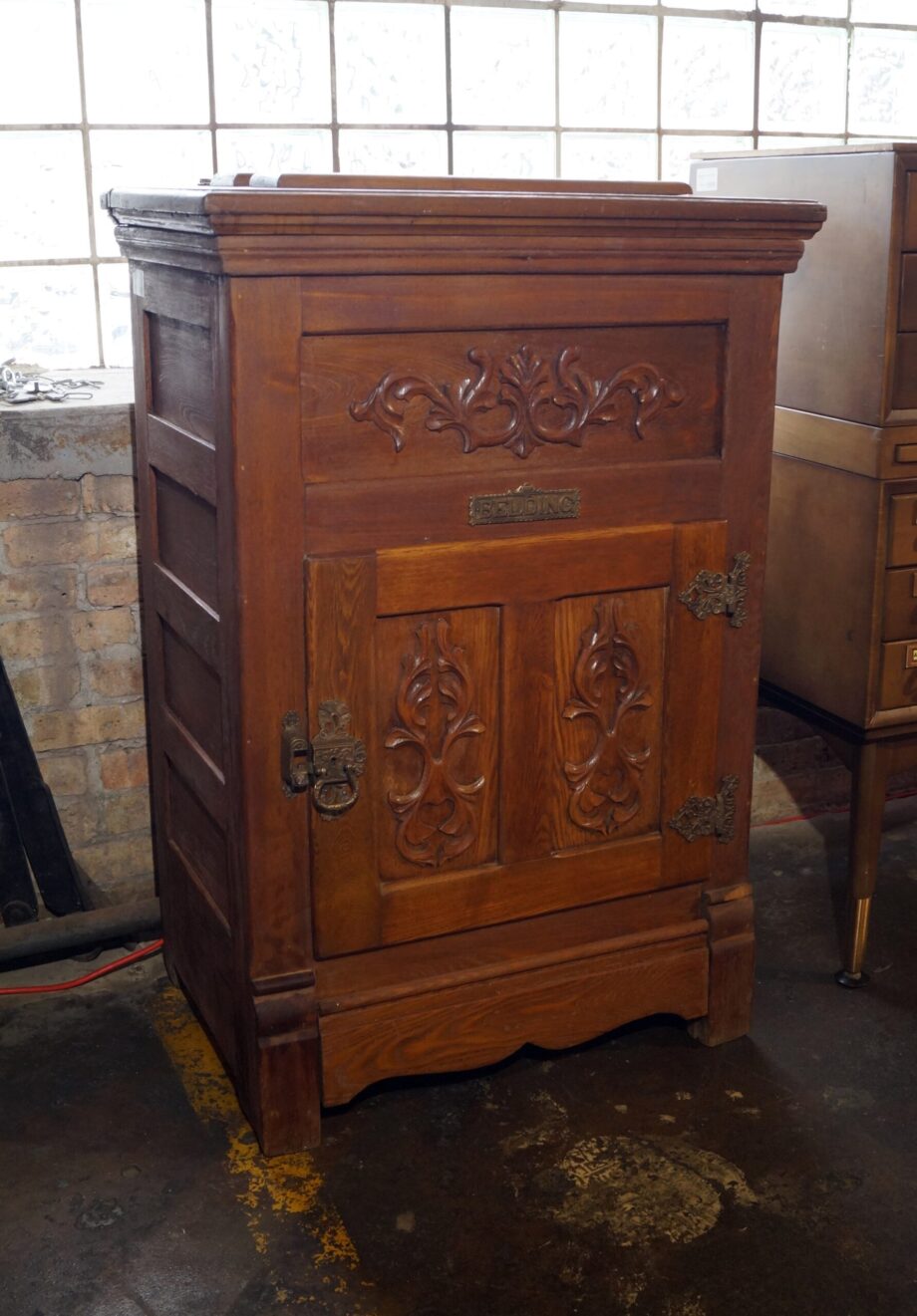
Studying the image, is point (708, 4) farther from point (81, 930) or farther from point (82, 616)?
point (81, 930)

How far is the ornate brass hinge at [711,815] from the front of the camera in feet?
7.45

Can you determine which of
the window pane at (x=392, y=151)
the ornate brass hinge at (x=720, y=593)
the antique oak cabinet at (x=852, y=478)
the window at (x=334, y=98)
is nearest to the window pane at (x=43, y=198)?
the window at (x=334, y=98)

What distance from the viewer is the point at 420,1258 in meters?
1.89

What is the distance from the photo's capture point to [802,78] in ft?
10.5

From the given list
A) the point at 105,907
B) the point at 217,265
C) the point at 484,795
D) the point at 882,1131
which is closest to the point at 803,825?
the point at 882,1131

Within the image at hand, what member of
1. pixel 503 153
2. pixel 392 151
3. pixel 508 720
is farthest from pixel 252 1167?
pixel 503 153

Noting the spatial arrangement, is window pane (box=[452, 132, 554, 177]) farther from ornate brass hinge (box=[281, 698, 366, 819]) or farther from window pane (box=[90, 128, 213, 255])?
ornate brass hinge (box=[281, 698, 366, 819])

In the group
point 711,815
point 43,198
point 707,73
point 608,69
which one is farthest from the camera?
point 707,73

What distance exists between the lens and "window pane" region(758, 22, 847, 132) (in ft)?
10.4

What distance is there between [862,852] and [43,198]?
1.98 meters

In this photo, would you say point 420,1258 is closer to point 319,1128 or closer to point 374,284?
point 319,1128

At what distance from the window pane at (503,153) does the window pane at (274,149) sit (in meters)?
0.29

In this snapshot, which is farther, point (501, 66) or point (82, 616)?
point (501, 66)

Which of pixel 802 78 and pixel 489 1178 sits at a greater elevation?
pixel 802 78
